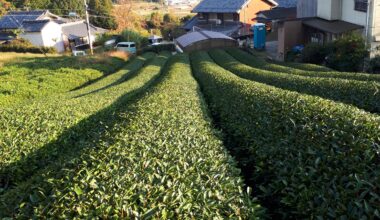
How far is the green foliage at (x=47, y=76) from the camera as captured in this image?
1830 centimetres

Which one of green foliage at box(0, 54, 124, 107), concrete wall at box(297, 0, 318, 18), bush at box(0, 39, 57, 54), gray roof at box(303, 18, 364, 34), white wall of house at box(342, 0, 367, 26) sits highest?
concrete wall at box(297, 0, 318, 18)

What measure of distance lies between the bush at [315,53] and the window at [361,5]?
3.16 meters

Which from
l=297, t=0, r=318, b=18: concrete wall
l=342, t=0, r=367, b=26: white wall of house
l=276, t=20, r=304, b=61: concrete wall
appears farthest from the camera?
l=297, t=0, r=318, b=18: concrete wall

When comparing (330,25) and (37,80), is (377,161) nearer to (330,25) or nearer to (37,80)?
(37,80)

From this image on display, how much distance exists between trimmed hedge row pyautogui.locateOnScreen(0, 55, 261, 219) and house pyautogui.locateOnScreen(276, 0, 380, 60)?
19339mm

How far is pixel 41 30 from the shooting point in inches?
1815

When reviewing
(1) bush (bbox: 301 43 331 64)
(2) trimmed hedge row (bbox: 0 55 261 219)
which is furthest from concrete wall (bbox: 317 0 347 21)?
(2) trimmed hedge row (bbox: 0 55 261 219)

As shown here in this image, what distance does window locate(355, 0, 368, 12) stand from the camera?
74.2 ft

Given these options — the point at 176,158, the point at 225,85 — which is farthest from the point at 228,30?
the point at 176,158

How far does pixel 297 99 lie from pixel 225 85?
4.75m

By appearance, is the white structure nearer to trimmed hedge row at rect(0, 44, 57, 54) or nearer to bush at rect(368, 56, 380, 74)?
trimmed hedge row at rect(0, 44, 57, 54)

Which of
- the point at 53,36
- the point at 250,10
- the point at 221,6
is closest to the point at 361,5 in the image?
the point at 250,10

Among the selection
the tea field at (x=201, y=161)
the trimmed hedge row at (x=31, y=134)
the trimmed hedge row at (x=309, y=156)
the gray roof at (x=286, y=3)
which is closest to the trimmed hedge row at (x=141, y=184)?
the tea field at (x=201, y=161)

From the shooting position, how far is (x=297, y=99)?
789cm
